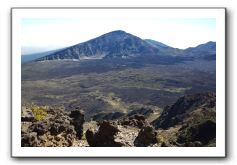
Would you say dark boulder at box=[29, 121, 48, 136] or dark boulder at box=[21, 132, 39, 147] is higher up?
dark boulder at box=[29, 121, 48, 136]

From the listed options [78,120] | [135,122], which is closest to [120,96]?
[78,120]

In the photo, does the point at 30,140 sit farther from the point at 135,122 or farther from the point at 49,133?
the point at 135,122

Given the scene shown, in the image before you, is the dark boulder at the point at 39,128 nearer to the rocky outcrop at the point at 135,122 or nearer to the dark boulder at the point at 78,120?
the dark boulder at the point at 78,120

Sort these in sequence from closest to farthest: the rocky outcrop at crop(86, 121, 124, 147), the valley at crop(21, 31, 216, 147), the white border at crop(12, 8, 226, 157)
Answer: the white border at crop(12, 8, 226, 157) < the rocky outcrop at crop(86, 121, 124, 147) < the valley at crop(21, 31, 216, 147)

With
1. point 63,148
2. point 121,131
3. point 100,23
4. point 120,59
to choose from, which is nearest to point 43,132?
point 63,148

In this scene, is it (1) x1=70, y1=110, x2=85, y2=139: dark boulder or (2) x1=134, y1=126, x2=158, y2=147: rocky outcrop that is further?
(1) x1=70, y1=110, x2=85, y2=139: dark boulder

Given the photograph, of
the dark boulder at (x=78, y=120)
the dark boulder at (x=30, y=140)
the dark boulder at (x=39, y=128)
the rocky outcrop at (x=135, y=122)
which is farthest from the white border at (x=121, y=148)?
the rocky outcrop at (x=135, y=122)

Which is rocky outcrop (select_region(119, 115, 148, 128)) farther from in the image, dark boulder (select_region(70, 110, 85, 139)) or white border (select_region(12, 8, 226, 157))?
white border (select_region(12, 8, 226, 157))

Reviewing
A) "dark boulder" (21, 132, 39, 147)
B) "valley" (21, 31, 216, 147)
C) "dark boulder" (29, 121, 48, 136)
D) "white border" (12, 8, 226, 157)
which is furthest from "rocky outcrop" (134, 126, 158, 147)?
"dark boulder" (21, 132, 39, 147)
